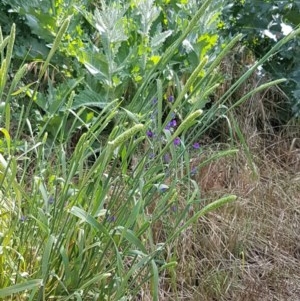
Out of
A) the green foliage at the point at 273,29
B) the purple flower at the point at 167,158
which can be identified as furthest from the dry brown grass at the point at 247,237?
the green foliage at the point at 273,29

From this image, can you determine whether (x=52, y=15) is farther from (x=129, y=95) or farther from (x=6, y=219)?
(x=6, y=219)

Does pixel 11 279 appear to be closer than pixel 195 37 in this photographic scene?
Yes

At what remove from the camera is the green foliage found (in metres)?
3.02

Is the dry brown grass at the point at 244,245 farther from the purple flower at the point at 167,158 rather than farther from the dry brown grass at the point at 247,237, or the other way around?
the purple flower at the point at 167,158

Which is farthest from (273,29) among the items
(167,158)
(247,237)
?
(247,237)

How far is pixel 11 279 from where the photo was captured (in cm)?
145

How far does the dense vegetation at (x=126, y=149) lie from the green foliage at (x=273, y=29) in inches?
0.4

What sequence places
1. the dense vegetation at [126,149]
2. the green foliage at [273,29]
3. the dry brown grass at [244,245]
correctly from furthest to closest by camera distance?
1. the green foliage at [273,29]
2. the dry brown grass at [244,245]
3. the dense vegetation at [126,149]

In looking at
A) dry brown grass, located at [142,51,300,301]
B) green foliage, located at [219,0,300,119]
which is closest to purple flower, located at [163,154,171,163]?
dry brown grass, located at [142,51,300,301]

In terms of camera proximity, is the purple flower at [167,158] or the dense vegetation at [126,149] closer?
the dense vegetation at [126,149]

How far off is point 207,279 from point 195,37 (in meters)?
1.11

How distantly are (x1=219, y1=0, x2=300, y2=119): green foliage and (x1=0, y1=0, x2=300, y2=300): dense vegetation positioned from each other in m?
0.01

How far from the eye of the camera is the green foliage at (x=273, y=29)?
9.89 feet

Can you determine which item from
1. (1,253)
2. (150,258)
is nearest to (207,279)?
(150,258)
